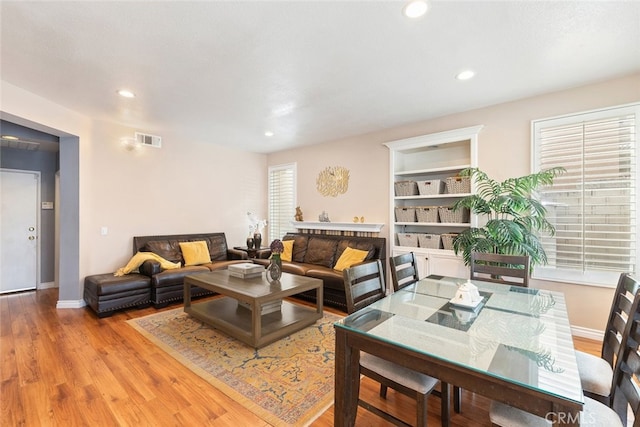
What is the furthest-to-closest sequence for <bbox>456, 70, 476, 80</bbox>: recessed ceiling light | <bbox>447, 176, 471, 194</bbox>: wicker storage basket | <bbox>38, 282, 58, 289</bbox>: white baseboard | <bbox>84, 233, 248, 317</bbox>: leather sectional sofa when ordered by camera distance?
<bbox>38, 282, 58, 289</bbox>: white baseboard, <bbox>447, 176, 471, 194</bbox>: wicker storage basket, <bbox>84, 233, 248, 317</bbox>: leather sectional sofa, <bbox>456, 70, 476, 80</bbox>: recessed ceiling light

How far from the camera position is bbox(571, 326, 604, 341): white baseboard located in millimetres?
2974

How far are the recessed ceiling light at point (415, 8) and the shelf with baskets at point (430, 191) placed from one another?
222cm

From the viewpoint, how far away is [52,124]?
11.5 feet

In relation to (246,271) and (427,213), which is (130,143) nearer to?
(246,271)

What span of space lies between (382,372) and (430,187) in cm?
305

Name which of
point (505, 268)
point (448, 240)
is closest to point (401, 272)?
point (505, 268)

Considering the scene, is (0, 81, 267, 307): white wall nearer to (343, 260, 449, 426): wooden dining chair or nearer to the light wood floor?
the light wood floor

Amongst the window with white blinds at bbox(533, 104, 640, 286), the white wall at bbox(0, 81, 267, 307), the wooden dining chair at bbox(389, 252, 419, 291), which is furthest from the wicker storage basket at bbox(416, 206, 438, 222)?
the white wall at bbox(0, 81, 267, 307)

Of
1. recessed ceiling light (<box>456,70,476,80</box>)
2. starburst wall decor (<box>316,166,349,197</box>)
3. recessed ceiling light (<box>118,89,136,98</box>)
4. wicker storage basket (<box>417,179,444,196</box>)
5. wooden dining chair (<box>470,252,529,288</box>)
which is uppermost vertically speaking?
recessed ceiling light (<box>456,70,476,80</box>)

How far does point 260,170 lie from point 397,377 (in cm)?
557

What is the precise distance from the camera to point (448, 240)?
3885 millimetres

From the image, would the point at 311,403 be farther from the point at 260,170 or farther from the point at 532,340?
the point at 260,170

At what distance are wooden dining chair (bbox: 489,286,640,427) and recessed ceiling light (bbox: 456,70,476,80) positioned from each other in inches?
88.7

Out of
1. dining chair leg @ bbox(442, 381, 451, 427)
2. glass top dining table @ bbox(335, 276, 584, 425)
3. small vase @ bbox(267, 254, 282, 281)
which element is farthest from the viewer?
small vase @ bbox(267, 254, 282, 281)
